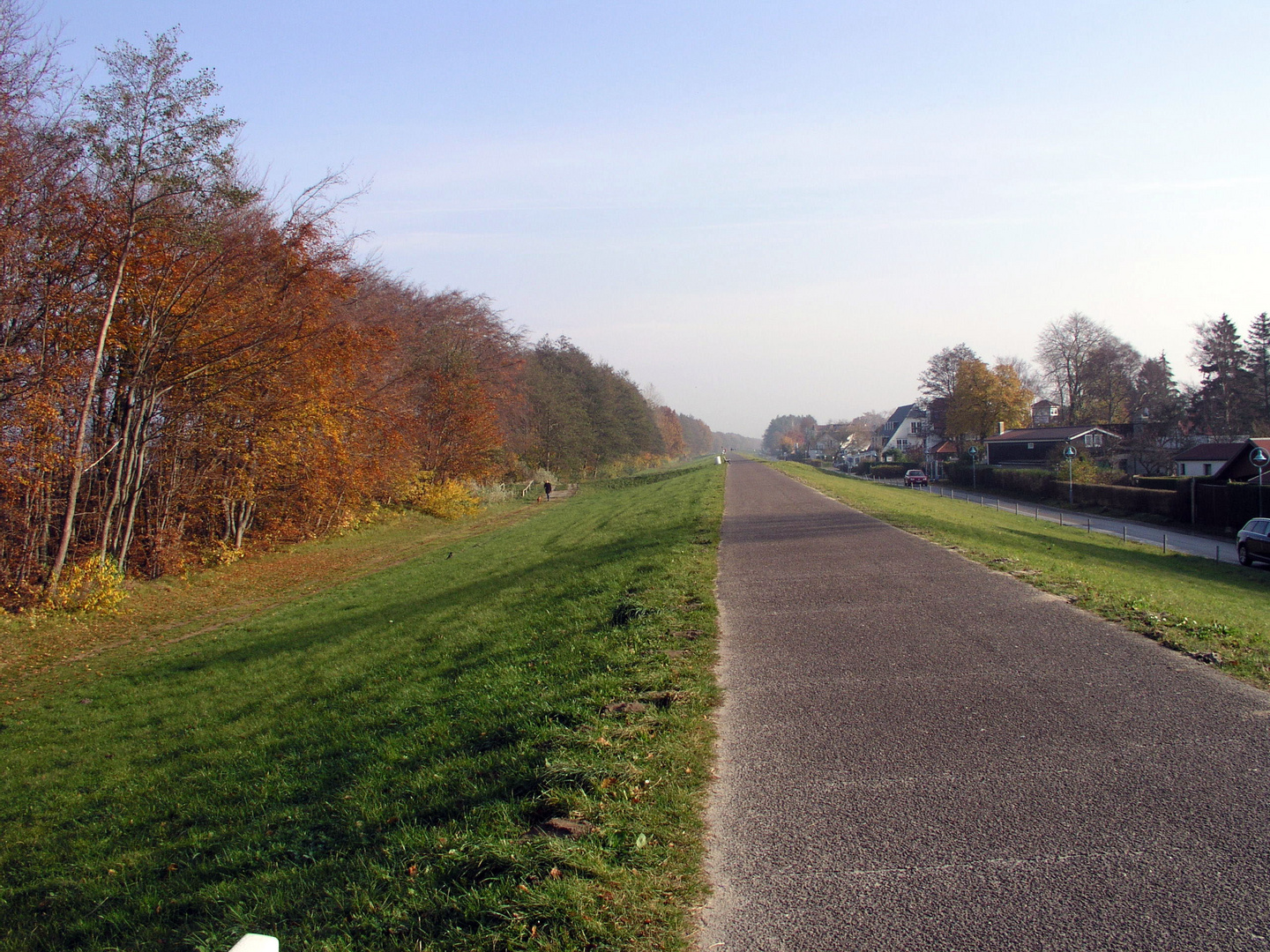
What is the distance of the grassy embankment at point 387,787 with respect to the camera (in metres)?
3.50

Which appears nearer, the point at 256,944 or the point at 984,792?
the point at 256,944

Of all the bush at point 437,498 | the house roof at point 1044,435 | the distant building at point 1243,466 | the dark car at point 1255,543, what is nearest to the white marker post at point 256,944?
the dark car at point 1255,543

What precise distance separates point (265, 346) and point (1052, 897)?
1937cm

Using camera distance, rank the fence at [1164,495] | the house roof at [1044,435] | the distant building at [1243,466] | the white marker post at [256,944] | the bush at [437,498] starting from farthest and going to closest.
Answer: the house roof at [1044,435] → the distant building at [1243,466] → the bush at [437,498] → the fence at [1164,495] → the white marker post at [256,944]

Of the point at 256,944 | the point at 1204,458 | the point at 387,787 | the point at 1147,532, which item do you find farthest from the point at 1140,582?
the point at 1204,458

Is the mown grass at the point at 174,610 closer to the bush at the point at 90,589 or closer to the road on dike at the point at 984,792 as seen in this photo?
the bush at the point at 90,589

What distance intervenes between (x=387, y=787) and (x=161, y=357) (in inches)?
581

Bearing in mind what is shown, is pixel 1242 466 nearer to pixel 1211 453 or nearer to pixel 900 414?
pixel 1211 453

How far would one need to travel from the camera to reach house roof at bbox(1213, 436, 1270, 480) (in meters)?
36.0

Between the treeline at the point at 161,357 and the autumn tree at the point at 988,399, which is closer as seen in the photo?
the treeline at the point at 161,357

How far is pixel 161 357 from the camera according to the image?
16219 mm

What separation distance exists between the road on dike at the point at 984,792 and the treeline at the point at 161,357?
13555 millimetres

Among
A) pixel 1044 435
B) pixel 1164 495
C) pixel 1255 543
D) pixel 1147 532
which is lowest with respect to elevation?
pixel 1147 532

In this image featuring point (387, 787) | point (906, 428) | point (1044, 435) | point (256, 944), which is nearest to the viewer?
point (256, 944)
